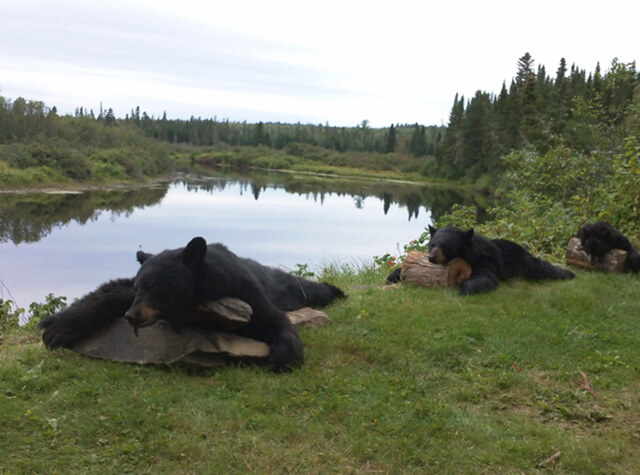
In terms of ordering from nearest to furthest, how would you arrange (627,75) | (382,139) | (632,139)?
(632,139)
(627,75)
(382,139)

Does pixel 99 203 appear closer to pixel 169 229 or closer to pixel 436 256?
pixel 169 229

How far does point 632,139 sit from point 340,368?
827cm

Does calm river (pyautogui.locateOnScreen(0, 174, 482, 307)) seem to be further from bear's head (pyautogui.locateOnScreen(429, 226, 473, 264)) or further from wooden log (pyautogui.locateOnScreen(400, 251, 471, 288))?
bear's head (pyautogui.locateOnScreen(429, 226, 473, 264))

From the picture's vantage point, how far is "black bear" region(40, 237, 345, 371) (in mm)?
3826

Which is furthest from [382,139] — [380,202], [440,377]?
[440,377]

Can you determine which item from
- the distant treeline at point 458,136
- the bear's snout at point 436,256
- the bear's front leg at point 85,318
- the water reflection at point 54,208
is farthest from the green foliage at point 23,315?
the water reflection at point 54,208

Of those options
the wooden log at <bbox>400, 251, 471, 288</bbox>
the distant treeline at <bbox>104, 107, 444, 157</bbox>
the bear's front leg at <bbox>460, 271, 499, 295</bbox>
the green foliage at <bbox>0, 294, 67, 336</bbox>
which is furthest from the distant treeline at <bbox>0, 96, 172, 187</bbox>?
the distant treeline at <bbox>104, 107, 444, 157</bbox>

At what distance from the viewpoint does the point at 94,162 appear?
46594 mm

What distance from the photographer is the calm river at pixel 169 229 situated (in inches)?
665

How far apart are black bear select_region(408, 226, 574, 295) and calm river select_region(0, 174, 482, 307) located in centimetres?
506

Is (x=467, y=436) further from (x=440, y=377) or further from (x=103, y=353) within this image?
(x=103, y=353)

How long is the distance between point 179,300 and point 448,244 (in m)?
4.13

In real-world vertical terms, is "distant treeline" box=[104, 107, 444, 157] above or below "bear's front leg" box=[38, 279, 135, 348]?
above

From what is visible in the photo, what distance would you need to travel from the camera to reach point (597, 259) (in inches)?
328
